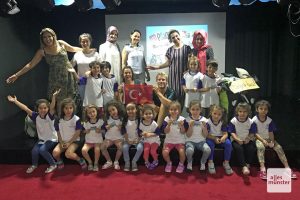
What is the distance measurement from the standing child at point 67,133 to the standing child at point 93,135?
9 cm

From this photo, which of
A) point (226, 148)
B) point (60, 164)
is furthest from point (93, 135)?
point (226, 148)

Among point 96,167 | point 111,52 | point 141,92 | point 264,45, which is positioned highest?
point 264,45

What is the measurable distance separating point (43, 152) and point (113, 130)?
85 centimetres

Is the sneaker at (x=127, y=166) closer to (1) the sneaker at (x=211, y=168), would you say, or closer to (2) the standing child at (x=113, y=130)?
(2) the standing child at (x=113, y=130)

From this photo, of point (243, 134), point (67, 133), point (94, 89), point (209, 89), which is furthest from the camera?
point (94, 89)

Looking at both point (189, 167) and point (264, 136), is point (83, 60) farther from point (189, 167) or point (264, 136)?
point (264, 136)

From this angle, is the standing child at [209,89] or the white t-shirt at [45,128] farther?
the standing child at [209,89]

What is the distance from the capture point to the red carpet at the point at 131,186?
344 centimetres

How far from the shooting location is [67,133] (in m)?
4.07

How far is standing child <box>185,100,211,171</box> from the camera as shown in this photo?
3900 millimetres

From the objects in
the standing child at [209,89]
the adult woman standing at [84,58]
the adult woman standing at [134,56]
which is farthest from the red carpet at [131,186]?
the adult woman standing at [134,56]

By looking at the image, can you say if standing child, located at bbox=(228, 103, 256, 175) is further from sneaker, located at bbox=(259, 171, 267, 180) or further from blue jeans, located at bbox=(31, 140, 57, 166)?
blue jeans, located at bbox=(31, 140, 57, 166)

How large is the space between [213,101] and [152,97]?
2.63ft

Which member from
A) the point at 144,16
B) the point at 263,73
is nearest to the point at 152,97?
the point at 144,16
